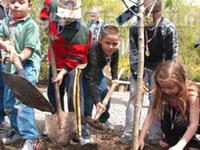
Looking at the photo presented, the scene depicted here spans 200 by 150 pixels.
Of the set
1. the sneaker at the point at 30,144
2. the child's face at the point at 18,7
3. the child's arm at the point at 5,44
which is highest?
the child's face at the point at 18,7

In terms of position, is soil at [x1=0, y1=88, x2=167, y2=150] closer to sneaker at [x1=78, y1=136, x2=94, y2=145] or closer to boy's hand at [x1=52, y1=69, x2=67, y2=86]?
sneaker at [x1=78, y1=136, x2=94, y2=145]

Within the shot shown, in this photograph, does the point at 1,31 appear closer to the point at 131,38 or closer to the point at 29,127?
the point at 29,127

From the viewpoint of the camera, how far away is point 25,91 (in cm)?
223

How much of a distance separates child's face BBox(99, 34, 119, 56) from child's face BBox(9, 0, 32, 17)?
2.84 ft

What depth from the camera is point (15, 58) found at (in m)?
2.27

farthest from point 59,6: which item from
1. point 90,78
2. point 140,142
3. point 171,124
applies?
point 171,124

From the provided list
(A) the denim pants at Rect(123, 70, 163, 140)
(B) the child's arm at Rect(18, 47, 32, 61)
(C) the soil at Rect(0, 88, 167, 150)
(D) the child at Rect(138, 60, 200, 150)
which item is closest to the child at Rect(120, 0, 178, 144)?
(A) the denim pants at Rect(123, 70, 163, 140)

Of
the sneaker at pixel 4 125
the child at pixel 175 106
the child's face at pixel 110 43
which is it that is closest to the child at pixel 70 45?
the child's face at pixel 110 43

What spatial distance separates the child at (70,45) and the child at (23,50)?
226 mm

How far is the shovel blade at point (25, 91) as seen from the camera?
2158 mm

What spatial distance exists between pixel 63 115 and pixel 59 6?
1102 mm

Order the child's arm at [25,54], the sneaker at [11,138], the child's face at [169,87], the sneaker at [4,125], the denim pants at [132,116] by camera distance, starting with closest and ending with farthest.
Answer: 1. the child's face at [169,87]
2. the child's arm at [25,54]
3. the sneaker at [11,138]
4. the denim pants at [132,116]
5. the sneaker at [4,125]

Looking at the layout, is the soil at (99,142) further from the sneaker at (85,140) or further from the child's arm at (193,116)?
the child's arm at (193,116)

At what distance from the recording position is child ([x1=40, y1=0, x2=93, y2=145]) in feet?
8.27
